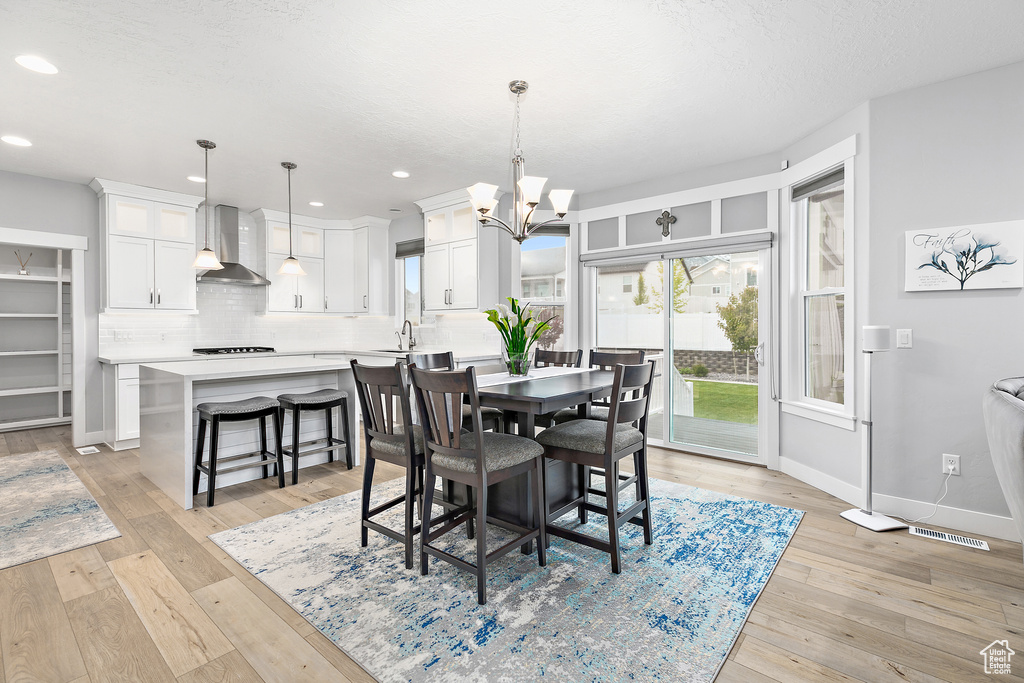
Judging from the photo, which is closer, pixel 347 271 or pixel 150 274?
pixel 150 274

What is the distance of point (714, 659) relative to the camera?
1762 mm

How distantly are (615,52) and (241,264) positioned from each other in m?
5.17

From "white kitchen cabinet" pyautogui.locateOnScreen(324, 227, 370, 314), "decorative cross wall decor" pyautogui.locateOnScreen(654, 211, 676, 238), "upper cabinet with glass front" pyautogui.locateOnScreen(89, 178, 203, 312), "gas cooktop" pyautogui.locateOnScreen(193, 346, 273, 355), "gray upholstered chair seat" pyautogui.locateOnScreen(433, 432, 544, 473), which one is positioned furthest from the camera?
"white kitchen cabinet" pyautogui.locateOnScreen(324, 227, 370, 314)

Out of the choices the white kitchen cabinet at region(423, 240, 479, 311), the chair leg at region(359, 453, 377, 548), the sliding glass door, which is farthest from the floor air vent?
the white kitchen cabinet at region(423, 240, 479, 311)

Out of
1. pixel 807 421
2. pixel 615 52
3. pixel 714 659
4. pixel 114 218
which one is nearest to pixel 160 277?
pixel 114 218

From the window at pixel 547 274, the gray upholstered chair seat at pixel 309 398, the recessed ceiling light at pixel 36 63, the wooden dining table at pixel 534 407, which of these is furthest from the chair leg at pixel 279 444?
the window at pixel 547 274

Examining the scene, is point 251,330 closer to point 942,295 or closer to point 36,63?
point 36,63

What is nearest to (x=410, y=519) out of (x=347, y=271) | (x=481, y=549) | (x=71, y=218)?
(x=481, y=549)

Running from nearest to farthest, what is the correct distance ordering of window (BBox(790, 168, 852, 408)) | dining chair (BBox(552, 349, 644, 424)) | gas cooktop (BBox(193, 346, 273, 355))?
dining chair (BBox(552, 349, 644, 424))
window (BBox(790, 168, 852, 408))
gas cooktop (BBox(193, 346, 273, 355))

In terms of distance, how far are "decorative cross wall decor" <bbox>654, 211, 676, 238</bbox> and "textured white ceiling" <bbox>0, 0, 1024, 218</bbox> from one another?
0.48 metres

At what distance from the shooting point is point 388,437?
2.51m

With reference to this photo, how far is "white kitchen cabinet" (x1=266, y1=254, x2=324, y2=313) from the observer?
6125 millimetres

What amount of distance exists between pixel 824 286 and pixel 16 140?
6.29 m

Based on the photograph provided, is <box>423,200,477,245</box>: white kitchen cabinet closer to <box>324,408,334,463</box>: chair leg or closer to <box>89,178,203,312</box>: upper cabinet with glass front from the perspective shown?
<box>324,408,334,463</box>: chair leg
